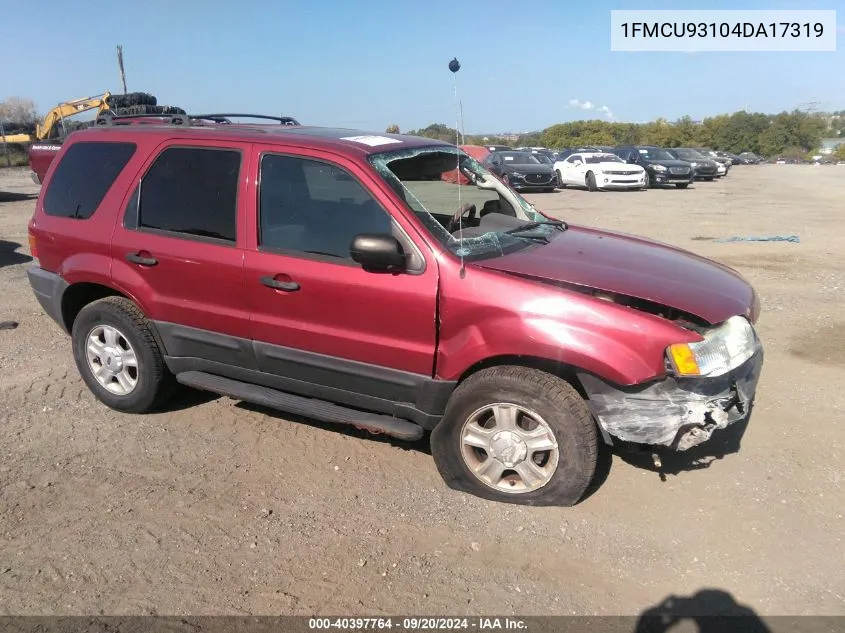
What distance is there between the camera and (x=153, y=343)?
14.3 ft

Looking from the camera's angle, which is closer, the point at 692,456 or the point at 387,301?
the point at 387,301

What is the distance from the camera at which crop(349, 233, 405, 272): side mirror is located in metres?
3.31

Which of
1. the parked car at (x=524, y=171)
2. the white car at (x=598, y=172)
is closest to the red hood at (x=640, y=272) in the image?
the parked car at (x=524, y=171)

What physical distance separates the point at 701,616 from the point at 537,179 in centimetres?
2174

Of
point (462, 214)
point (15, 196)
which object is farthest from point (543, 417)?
point (15, 196)

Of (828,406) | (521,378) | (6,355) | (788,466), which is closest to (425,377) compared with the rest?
(521,378)

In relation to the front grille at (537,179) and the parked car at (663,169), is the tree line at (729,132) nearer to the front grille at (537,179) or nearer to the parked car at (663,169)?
the parked car at (663,169)

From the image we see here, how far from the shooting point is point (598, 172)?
80.2 ft

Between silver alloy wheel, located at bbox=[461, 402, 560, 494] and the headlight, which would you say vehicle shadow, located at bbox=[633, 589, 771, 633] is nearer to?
silver alloy wheel, located at bbox=[461, 402, 560, 494]

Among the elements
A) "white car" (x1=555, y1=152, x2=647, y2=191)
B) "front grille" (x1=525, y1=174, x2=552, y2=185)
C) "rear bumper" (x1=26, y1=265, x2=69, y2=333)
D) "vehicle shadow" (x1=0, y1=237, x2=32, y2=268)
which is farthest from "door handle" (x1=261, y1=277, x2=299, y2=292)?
"white car" (x1=555, y1=152, x2=647, y2=191)

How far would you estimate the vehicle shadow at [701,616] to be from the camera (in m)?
2.66

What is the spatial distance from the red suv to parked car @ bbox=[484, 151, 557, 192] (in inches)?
753

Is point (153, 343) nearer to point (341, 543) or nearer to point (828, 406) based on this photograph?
point (341, 543)

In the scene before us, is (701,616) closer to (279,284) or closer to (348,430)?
(348,430)
